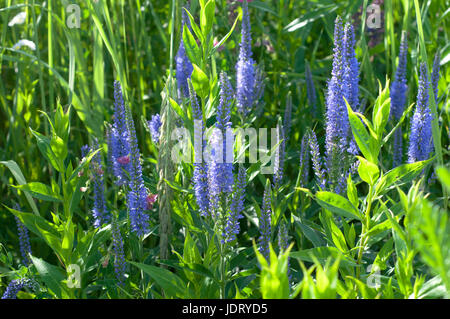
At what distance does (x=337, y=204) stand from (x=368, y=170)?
0.30 feet

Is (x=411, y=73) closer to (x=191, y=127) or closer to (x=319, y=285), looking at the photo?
(x=191, y=127)

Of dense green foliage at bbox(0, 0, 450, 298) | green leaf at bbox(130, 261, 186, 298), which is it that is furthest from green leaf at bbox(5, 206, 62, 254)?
green leaf at bbox(130, 261, 186, 298)

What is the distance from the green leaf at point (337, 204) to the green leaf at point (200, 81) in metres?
0.37

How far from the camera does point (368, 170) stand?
3.46ft

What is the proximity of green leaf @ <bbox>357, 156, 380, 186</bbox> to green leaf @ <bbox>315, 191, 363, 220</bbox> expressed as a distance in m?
0.06

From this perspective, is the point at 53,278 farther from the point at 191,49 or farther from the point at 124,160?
the point at 191,49

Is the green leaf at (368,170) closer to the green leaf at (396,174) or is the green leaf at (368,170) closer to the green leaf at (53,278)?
the green leaf at (396,174)

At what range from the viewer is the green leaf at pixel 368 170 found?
103cm

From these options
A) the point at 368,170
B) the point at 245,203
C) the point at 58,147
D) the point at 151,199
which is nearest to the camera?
the point at 368,170

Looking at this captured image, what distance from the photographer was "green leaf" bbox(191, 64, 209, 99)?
3.95 feet

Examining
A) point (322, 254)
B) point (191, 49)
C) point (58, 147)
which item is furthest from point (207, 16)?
point (322, 254)

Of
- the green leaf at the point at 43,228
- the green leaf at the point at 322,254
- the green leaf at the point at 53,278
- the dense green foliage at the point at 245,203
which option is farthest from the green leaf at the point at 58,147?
the green leaf at the point at 322,254

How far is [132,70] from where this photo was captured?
2.37 metres
